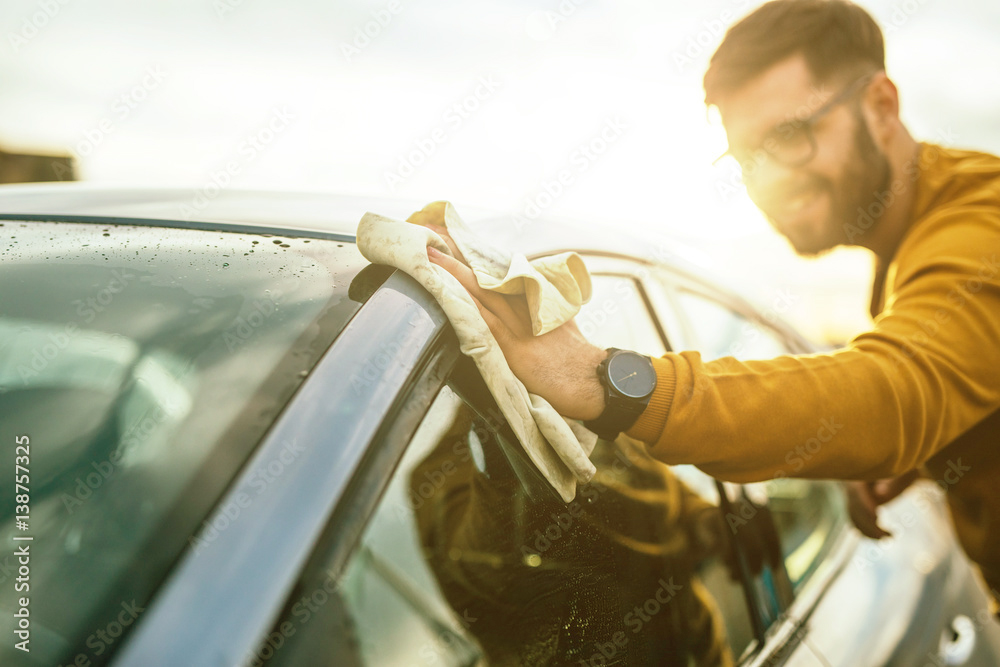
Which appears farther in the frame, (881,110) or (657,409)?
(881,110)

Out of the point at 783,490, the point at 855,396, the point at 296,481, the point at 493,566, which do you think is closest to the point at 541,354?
the point at 493,566

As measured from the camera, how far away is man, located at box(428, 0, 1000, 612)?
1142 millimetres

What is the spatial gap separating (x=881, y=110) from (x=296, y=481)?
2.20m

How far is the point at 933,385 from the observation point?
4.04ft

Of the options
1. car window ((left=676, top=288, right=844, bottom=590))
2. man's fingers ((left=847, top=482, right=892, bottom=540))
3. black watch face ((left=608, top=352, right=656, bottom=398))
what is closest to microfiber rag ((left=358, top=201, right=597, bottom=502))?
black watch face ((left=608, top=352, right=656, bottom=398))

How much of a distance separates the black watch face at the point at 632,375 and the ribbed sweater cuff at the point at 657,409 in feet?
0.06

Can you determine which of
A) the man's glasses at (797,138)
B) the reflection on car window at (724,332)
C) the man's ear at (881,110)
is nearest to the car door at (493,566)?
the reflection on car window at (724,332)

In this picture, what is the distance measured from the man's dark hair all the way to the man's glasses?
0.20 ft

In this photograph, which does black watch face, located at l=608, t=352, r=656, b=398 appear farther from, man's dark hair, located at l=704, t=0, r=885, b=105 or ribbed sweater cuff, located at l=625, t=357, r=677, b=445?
man's dark hair, located at l=704, t=0, r=885, b=105

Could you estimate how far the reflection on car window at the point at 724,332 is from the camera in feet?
6.80

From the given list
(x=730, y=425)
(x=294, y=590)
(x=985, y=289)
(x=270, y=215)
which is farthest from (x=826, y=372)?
(x=270, y=215)

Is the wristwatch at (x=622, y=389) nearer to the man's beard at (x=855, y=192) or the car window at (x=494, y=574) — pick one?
the car window at (x=494, y=574)

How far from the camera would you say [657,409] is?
1.14m

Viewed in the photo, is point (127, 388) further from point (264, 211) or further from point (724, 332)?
point (724, 332)
